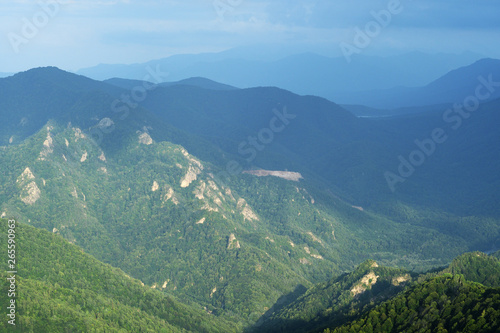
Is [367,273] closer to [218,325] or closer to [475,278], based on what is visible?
[475,278]

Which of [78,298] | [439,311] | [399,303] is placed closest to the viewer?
[439,311]

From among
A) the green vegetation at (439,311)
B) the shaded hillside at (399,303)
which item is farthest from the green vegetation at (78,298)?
the green vegetation at (439,311)

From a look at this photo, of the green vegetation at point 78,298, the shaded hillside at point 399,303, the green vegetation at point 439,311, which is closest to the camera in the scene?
the green vegetation at point 439,311

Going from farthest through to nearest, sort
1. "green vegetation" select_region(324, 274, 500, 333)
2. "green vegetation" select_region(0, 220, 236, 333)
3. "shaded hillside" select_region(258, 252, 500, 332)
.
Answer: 1. "green vegetation" select_region(0, 220, 236, 333)
2. "shaded hillside" select_region(258, 252, 500, 332)
3. "green vegetation" select_region(324, 274, 500, 333)

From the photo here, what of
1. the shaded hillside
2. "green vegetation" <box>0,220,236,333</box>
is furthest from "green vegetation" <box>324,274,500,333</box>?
"green vegetation" <box>0,220,236,333</box>

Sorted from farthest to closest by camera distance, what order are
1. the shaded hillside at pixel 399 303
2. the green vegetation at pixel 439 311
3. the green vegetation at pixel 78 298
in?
the green vegetation at pixel 78 298, the shaded hillside at pixel 399 303, the green vegetation at pixel 439 311

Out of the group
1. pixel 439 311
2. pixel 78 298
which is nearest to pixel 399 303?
pixel 439 311

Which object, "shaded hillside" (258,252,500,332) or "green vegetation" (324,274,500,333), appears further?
"shaded hillside" (258,252,500,332)

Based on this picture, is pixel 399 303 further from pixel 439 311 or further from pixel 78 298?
pixel 78 298

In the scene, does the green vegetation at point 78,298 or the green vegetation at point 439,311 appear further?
the green vegetation at point 78,298

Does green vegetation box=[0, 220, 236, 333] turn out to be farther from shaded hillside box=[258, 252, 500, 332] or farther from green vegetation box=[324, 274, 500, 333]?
green vegetation box=[324, 274, 500, 333]

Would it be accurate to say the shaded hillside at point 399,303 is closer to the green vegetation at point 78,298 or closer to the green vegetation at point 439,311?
the green vegetation at point 439,311
